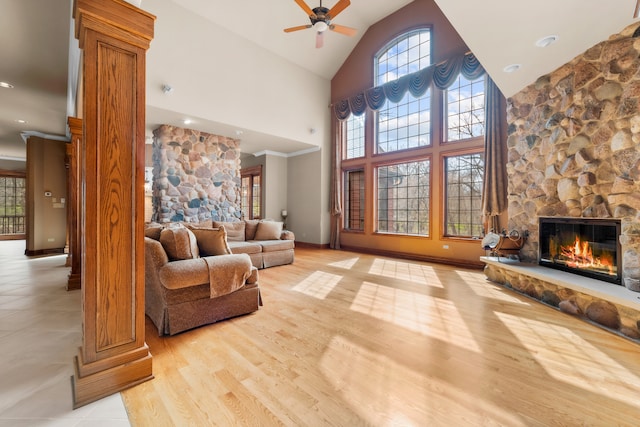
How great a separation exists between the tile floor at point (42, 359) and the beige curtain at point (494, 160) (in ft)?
16.6

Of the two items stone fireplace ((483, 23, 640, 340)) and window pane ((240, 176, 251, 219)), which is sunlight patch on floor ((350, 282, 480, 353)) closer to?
stone fireplace ((483, 23, 640, 340))

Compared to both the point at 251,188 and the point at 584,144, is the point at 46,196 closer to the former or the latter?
the point at 251,188

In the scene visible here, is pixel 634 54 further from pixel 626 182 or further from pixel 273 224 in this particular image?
pixel 273 224

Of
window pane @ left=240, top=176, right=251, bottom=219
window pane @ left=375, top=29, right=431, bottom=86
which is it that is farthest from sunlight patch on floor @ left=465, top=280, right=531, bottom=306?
window pane @ left=240, top=176, right=251, bottom=219

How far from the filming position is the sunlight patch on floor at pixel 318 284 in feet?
11.7

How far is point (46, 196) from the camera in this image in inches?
271

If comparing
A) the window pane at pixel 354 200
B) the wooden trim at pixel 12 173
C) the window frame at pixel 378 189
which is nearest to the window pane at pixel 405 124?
the window frame at pixel 378 189

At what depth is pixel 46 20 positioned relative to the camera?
3.05 meters

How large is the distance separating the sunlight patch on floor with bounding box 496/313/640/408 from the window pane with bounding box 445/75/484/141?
371 centimetres

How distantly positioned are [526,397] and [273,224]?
15.3 ft

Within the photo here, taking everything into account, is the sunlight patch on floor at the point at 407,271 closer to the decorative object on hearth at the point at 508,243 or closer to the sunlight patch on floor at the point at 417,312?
the sunlight patch on floor at the point at 417,312

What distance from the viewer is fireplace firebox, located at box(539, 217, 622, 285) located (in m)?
2.75

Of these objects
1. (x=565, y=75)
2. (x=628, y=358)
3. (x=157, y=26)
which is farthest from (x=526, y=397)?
(x=157, y=26)

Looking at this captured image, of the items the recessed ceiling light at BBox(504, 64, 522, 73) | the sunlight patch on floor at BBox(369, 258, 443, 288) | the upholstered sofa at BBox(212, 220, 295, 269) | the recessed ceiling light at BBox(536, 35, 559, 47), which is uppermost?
the recessed ceiling light at BBox(536, 35, 559, 47)
